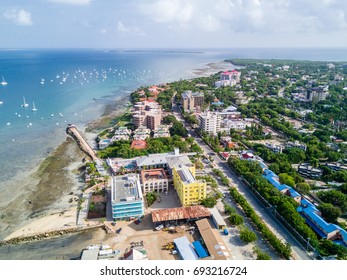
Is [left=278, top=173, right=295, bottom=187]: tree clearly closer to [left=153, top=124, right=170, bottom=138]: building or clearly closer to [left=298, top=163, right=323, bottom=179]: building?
[left=298, top=163, right=323, bottom=179]: building

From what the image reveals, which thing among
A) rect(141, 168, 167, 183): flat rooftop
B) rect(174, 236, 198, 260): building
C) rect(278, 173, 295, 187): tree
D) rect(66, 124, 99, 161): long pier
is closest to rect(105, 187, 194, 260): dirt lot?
rect(174, 236, 198, 260): building

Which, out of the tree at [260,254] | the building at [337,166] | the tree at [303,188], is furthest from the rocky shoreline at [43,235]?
the building at [337,166]

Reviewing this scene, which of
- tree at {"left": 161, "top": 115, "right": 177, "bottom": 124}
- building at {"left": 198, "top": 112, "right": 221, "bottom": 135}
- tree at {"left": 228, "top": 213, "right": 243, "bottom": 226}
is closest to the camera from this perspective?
tree at {"left": 228, "top": 213, "right": 243, "bottom": 226}

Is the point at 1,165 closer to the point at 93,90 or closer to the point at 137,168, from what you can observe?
the point at 137,168

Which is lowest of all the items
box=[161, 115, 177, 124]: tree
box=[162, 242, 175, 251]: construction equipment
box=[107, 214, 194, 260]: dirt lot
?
box=[107, 214, 194, 260]: dirt lot

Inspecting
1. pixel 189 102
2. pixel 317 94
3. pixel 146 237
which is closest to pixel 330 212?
pixel 146 237

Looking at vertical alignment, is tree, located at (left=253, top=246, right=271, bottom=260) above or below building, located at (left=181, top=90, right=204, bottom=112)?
below
